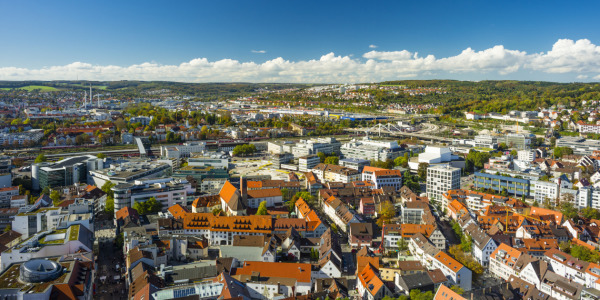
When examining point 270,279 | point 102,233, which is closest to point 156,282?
point 270,279

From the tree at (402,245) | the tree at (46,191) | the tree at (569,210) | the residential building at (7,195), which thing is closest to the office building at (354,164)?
the tree at (569,210)

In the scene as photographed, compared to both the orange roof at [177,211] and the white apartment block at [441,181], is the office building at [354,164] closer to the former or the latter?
the white apartment block at [441,181]

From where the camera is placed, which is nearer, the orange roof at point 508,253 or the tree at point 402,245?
the orange roof at point 508,253

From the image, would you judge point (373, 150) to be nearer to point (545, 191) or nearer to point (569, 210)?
point (545, 191)

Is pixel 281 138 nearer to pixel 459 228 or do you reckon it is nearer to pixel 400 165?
pixel 400 165

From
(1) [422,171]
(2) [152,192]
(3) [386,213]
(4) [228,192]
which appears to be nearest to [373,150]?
(1) [422,171]

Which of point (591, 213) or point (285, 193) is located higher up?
point (285, 193)

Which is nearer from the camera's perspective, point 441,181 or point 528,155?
point 441,181
